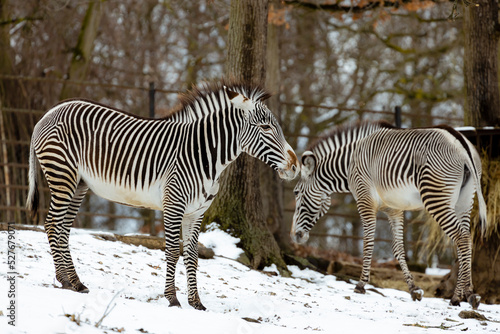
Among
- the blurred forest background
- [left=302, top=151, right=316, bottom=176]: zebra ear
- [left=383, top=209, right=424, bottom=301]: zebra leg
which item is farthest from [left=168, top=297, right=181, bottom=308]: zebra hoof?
the blurred forest background

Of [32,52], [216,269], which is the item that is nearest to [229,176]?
[216,269]

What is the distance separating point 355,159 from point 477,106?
6.56 feet

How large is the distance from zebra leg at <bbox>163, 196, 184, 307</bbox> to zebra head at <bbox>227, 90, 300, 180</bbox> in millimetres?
951

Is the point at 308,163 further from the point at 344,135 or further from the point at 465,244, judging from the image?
the point at 465,244

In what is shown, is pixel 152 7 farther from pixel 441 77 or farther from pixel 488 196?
pixel 488 196

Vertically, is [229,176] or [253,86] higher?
[253,86]

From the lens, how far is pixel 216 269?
8.12 meters

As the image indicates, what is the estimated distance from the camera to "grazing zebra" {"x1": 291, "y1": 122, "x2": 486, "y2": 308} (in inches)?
316

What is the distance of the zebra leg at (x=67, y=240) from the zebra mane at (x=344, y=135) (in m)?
4.36

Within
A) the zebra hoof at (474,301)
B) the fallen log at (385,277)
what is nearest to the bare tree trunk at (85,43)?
the fallen log at (385,277)

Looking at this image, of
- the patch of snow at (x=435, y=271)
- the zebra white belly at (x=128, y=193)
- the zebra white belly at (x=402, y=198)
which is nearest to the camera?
the zebra white belly at (x=128, y=193)

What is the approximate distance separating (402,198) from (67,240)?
451 centimetres

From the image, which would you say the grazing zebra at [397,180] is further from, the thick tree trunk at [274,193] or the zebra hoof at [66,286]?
the zebra hoof at [66,286]

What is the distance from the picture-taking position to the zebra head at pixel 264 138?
244 inches
